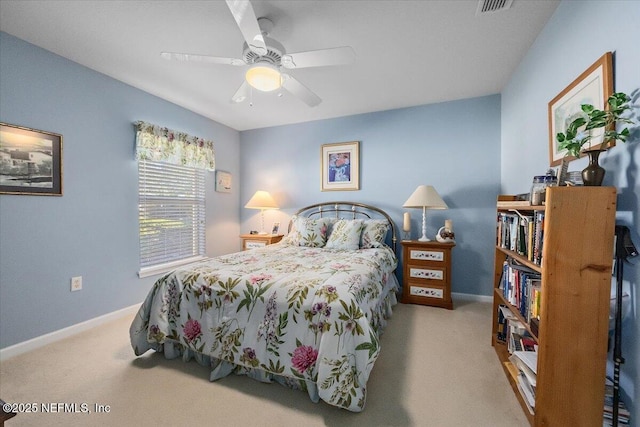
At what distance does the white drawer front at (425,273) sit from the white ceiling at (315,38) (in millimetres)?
2107

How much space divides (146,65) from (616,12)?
3.35m

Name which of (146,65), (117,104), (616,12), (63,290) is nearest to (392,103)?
(616,12)

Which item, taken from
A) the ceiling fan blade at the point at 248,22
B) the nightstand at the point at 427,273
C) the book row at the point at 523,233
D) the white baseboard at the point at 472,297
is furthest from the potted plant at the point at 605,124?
the white baseboard at the point at 472,297

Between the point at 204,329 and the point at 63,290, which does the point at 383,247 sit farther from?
the point at 63,290

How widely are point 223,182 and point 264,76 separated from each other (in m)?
2.63

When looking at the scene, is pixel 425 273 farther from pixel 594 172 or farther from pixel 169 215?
pixel 169 215

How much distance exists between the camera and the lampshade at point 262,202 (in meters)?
3.92

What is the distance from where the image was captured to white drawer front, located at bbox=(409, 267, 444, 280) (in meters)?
2.97

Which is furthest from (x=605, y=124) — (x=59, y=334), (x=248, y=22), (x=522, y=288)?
(x=59, y=334)

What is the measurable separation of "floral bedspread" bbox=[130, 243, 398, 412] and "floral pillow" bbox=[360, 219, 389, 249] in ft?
2.97

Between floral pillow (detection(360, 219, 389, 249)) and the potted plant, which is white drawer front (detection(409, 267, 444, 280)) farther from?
the potted plant

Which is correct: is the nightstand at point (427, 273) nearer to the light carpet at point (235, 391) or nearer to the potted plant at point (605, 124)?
the light carpet at point (235, 391)

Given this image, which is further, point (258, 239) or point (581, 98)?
point (258, 239)

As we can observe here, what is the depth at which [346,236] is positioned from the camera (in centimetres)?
312
